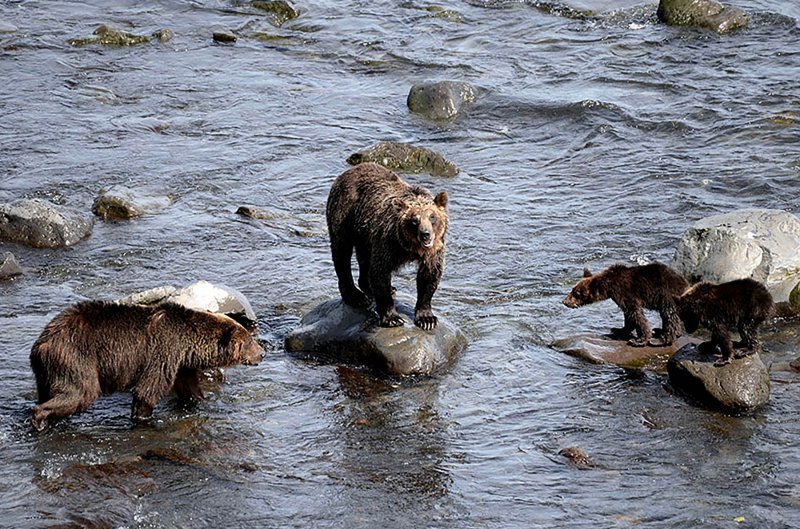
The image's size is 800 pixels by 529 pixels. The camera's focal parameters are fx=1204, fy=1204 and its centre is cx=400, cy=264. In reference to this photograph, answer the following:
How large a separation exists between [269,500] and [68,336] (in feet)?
6.82

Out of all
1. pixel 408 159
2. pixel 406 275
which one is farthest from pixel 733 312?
pixel 408 159

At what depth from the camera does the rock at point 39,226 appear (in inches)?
524

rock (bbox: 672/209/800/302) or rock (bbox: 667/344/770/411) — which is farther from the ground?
rock (bbox: 672/209/800/302)

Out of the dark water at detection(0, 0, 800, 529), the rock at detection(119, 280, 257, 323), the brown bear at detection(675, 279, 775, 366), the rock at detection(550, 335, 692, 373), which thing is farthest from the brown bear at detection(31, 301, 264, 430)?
the brown bear at detection(675, 279, 775, 366)

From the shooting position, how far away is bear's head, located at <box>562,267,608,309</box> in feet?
37.1

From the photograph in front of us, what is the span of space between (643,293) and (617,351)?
23.6 inches

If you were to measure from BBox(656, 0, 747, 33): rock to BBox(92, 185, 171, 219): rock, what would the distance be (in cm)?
1098

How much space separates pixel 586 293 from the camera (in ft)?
37.5

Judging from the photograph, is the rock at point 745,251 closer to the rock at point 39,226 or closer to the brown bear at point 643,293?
the brown bear at point 643,293

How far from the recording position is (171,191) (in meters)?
15.2

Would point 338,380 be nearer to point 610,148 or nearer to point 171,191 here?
point 171,191

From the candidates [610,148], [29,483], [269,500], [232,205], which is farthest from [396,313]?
[610,148]

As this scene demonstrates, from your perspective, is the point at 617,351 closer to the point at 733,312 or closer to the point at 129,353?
the point at 733,312

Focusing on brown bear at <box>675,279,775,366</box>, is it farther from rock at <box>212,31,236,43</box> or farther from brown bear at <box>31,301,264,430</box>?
rock at <box>212,31,236,43</box>
